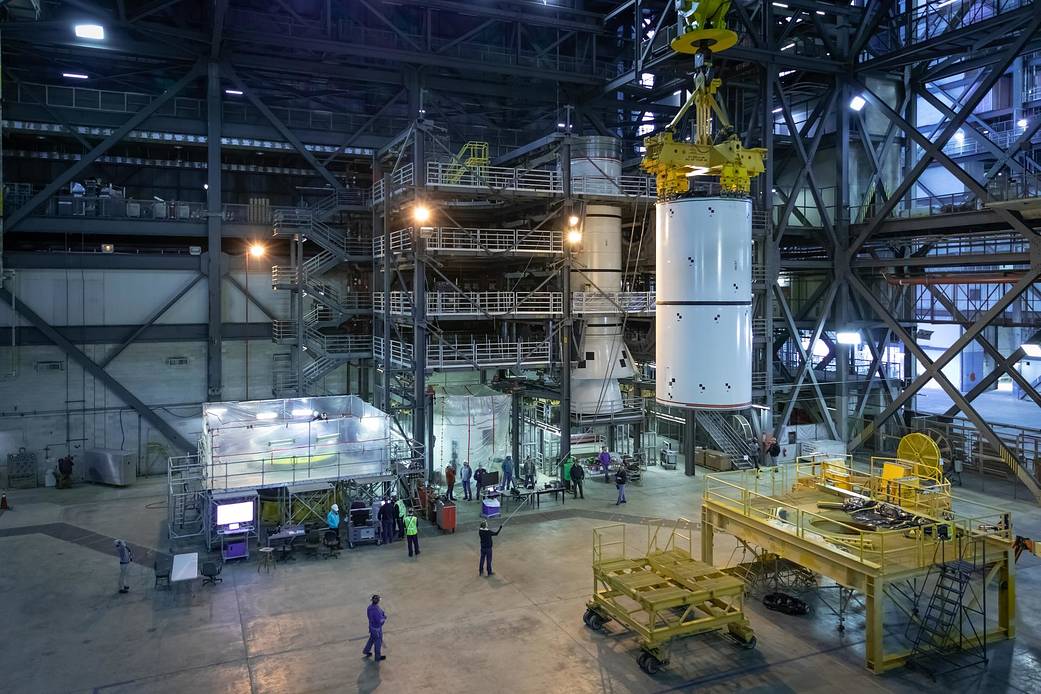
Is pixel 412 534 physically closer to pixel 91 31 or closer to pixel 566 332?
pixel 566 332

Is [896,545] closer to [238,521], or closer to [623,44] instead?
[238,521]

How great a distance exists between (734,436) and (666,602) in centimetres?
1782

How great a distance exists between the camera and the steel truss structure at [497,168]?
85.8 feet

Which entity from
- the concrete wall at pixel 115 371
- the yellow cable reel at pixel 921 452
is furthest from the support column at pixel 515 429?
the yellow cable reel at pixel 921 452

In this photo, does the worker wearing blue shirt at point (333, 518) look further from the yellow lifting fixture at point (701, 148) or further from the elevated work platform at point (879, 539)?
the yellow lifting fixture at point (701, 148)

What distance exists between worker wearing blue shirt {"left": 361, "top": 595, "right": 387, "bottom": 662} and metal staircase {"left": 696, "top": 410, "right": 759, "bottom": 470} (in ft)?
61.0

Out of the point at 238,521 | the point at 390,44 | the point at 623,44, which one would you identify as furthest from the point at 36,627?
the point at 623,44

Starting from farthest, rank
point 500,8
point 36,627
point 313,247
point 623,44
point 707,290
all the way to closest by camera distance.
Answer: point 623,44, point 313,247, point 500,8, point 707,290, point 36,627

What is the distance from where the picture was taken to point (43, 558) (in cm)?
1902

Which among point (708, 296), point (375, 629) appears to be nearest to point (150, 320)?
point (375, 629)

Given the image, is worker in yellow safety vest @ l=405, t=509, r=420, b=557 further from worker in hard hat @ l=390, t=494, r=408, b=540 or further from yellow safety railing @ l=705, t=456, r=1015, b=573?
yellow safety railing @ l=705, t=456, r=1015, b=573

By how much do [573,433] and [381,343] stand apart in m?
8.54

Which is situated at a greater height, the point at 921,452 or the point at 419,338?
the point at 419,338

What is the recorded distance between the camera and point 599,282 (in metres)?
27.3
